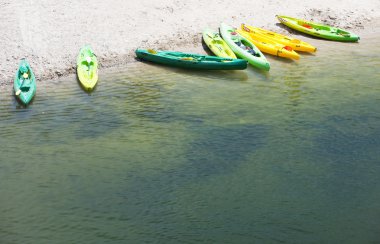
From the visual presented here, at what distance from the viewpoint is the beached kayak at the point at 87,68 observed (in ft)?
64.0

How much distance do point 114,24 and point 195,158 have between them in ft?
31.3

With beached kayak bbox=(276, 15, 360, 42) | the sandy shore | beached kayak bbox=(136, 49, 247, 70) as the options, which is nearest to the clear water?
beached kayak bbox=(136, 49, 247, 70)

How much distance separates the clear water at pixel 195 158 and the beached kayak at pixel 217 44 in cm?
131

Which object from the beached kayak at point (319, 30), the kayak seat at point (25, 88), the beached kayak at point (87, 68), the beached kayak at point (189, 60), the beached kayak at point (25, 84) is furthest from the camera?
the beached kayak at point (319, 30)

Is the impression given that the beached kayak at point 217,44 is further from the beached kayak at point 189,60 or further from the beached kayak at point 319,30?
the beached kayak at point 319,30

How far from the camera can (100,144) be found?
15.9 m

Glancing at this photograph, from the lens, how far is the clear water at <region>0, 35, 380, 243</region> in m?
12.4

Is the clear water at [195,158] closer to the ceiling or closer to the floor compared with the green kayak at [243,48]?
closer to the floor

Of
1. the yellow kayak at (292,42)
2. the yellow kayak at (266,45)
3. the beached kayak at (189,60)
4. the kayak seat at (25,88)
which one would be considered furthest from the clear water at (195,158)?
the yellow kayak at (292,42)

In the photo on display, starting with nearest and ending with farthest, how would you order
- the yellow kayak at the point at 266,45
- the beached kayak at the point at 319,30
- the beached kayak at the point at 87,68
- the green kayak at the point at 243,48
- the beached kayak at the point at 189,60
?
the beached kayak at the point at 87,68, the beached kayak at the point at 189,60, the green kayak at the point at 243,48, the yellow kayak at the point at 266,45, the beached kayak at the point at 319,30

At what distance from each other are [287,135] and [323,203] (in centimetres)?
347

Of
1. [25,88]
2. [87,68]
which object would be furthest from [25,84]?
[87,68]

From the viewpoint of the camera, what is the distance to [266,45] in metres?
23.1

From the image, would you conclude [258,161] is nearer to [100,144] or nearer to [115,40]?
[100,144]
